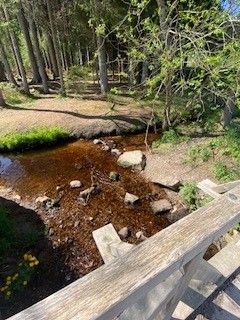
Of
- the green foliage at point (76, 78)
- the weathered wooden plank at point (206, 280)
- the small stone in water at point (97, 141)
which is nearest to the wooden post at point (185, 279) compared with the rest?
the weathered wooden plank at point (206, 280)

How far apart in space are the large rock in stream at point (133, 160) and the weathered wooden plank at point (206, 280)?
20.9ft

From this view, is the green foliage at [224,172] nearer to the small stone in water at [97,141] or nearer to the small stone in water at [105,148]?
the small stone in water at [105,148]

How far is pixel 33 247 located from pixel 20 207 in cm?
159

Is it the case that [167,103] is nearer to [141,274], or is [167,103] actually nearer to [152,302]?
[152,302]

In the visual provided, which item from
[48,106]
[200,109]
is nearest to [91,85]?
[48,106]

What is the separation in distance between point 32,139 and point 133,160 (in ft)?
13.3

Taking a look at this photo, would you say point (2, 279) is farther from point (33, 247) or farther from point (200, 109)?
point (200, 109)

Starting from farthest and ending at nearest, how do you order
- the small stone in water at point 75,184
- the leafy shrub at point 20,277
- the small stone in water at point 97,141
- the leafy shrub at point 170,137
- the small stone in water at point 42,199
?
the small stone in water at point 97,141, the leafy shrub at point 170,137, the small stone in water at point 75,184, the small stone in water at point 42,199, the leafy shrub at point 20,277

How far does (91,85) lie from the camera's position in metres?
19.0

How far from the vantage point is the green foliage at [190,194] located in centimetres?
718

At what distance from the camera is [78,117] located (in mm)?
12062

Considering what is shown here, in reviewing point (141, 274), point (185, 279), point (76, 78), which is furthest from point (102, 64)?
point (141, 274)

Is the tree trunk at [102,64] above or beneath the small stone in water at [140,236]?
above

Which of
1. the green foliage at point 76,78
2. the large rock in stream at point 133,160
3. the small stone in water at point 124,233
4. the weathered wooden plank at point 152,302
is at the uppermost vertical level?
the weathered wooden plank at point 152,302
